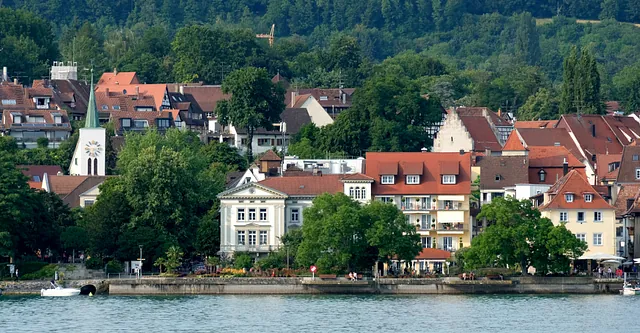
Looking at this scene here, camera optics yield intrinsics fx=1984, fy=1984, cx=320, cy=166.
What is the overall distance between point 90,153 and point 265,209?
88.3 ft

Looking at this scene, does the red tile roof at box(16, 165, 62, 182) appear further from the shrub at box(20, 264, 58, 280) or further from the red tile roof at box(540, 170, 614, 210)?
the red tile roof at box(540, 170, 614, 210)

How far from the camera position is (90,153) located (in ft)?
387

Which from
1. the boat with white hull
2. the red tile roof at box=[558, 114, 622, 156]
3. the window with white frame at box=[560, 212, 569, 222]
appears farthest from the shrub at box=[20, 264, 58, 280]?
the red tile roof at box=[558, 114, 622, 156]

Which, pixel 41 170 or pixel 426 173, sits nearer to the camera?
pixel 426 173

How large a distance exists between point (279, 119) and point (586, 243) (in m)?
41.5

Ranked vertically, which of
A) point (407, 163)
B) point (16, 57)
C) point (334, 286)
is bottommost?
point (334, 286)

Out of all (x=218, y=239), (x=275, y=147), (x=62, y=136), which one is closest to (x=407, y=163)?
(x=218, y=239)

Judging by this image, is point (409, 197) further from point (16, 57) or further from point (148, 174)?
point (16, 57)

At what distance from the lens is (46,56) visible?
164m

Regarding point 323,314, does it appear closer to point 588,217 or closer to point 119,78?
point 588,217

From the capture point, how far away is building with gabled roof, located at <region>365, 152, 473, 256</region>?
93.6 meters

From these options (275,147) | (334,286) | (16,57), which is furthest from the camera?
(16,57)

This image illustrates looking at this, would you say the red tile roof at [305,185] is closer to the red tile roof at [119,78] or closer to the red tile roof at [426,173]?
the red tile roof at [426,173]

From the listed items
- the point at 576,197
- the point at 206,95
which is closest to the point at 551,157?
the point at 576,197
